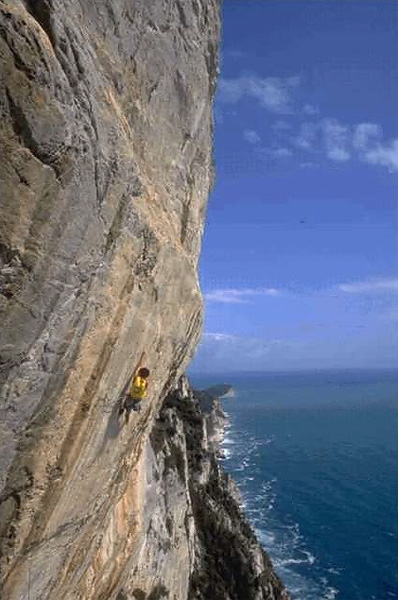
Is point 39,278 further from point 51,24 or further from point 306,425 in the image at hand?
point 306,425

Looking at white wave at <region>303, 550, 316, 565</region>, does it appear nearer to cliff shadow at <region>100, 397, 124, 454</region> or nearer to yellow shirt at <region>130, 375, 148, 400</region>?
cliff shadow at <region>100, 397, 124, 454</region>

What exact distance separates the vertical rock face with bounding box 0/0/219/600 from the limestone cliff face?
34mm

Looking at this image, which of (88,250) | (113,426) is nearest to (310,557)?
(113,426)

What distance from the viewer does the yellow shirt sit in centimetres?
1173

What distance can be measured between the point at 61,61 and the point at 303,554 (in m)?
54.8

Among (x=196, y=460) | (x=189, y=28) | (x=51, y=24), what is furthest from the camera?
(x=196, y=460)

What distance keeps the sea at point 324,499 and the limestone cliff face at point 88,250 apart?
39.5m

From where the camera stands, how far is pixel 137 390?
11.8 meters

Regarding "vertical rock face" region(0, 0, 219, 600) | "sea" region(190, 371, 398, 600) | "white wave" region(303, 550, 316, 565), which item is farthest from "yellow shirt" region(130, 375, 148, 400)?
"white wave" region(303, 550, 316, 565)

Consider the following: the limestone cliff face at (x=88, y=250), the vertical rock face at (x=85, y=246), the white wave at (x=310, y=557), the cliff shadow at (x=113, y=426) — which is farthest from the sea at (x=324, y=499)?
the cliff shadow at (x=113, y=426)

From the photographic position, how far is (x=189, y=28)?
494 inches

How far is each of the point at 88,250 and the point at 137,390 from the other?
14.0ft

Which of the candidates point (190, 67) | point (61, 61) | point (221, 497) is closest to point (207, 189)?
point (190, 67)

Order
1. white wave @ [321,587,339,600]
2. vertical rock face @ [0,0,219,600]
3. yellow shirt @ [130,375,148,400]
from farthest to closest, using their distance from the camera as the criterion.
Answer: white wave @ [321,587,339,600] < yellow shirt @ [130,375,148,400] < vertical rock face @ [0,0,219,600]
